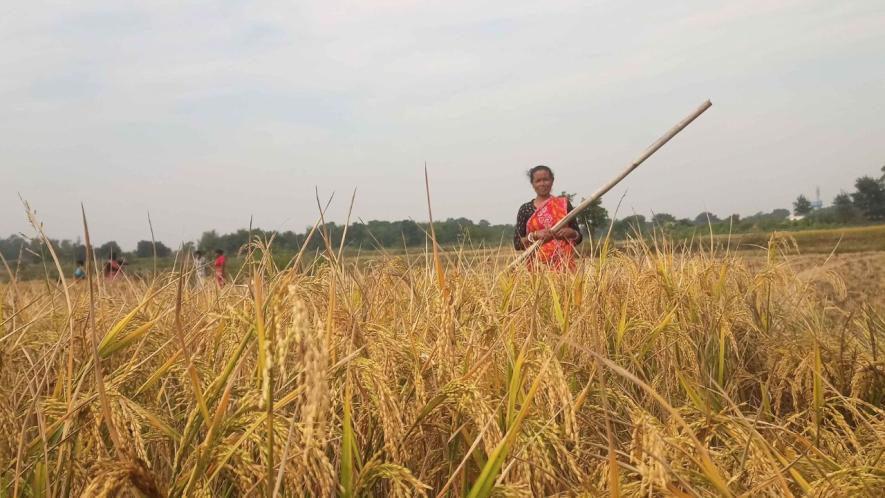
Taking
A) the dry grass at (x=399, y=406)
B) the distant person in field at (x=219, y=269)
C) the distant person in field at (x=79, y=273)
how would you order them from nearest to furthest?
the dry grass at (x=399, y=406), the distant person in field at (x=79, y=273), the distant person in field at (x=219, y=269)

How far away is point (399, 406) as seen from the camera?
129 centimetres

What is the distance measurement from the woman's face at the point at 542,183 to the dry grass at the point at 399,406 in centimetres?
259

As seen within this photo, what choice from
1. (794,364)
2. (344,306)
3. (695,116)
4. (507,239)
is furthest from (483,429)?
(507,239)

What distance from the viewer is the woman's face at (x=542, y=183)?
506cm

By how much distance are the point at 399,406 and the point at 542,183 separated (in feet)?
13.1

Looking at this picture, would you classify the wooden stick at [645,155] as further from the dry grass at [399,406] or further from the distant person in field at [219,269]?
the distant person in field at [219,269]

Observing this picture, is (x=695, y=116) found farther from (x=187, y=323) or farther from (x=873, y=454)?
(x=187, y=323)

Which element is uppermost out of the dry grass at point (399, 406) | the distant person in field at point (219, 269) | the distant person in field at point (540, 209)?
the distant person in field at point (540, 209)

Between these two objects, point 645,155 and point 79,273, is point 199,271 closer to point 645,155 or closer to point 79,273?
point 645,155

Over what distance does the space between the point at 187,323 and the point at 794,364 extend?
2096 millimetres

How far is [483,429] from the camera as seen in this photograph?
1.04m

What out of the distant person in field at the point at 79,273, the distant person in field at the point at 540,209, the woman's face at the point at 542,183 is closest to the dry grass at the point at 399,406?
the distant person in field at the point at 79,273

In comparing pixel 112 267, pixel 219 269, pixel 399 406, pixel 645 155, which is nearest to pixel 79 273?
pixel 219 269

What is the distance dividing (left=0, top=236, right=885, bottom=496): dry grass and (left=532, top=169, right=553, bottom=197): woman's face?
2.59 metres
